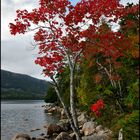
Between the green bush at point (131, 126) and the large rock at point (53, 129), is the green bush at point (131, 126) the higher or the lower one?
the higher one

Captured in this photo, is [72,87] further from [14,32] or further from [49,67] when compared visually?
[14,32]

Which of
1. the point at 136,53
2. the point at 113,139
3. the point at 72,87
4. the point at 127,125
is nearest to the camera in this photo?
the point at 136,53

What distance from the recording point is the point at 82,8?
20.1 metres

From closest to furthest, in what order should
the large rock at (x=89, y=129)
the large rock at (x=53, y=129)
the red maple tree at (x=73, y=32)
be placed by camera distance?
the red maple tree at (x=73, y=32)
the large rock at (x=89, y=129)
the large rock at (x=53, y=129)

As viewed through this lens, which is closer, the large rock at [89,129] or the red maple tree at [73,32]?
the red maple tree at [73,32]

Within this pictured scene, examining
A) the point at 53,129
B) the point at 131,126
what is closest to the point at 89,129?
the point at 53,129

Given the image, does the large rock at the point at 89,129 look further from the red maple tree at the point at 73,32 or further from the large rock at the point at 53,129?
the red maple tree at the point at 73,32

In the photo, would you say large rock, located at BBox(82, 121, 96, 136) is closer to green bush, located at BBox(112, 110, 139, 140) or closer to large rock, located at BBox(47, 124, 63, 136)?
large rock, located at BBox(47, 124, 63, 136)

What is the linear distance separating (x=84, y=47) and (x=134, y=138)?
590 centimetres

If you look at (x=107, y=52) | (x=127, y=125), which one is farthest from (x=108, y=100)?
(x=107, y=52)

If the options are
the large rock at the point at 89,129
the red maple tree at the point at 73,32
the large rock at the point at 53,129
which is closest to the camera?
the red maple tree at the point at 73,32

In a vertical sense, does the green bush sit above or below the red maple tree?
below

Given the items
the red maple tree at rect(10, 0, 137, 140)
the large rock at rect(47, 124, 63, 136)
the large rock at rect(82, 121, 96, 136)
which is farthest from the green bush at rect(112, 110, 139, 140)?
the large rock at rect(47, 124, 63, 136)

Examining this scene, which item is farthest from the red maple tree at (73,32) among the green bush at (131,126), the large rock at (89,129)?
the large rock at (89,129)
